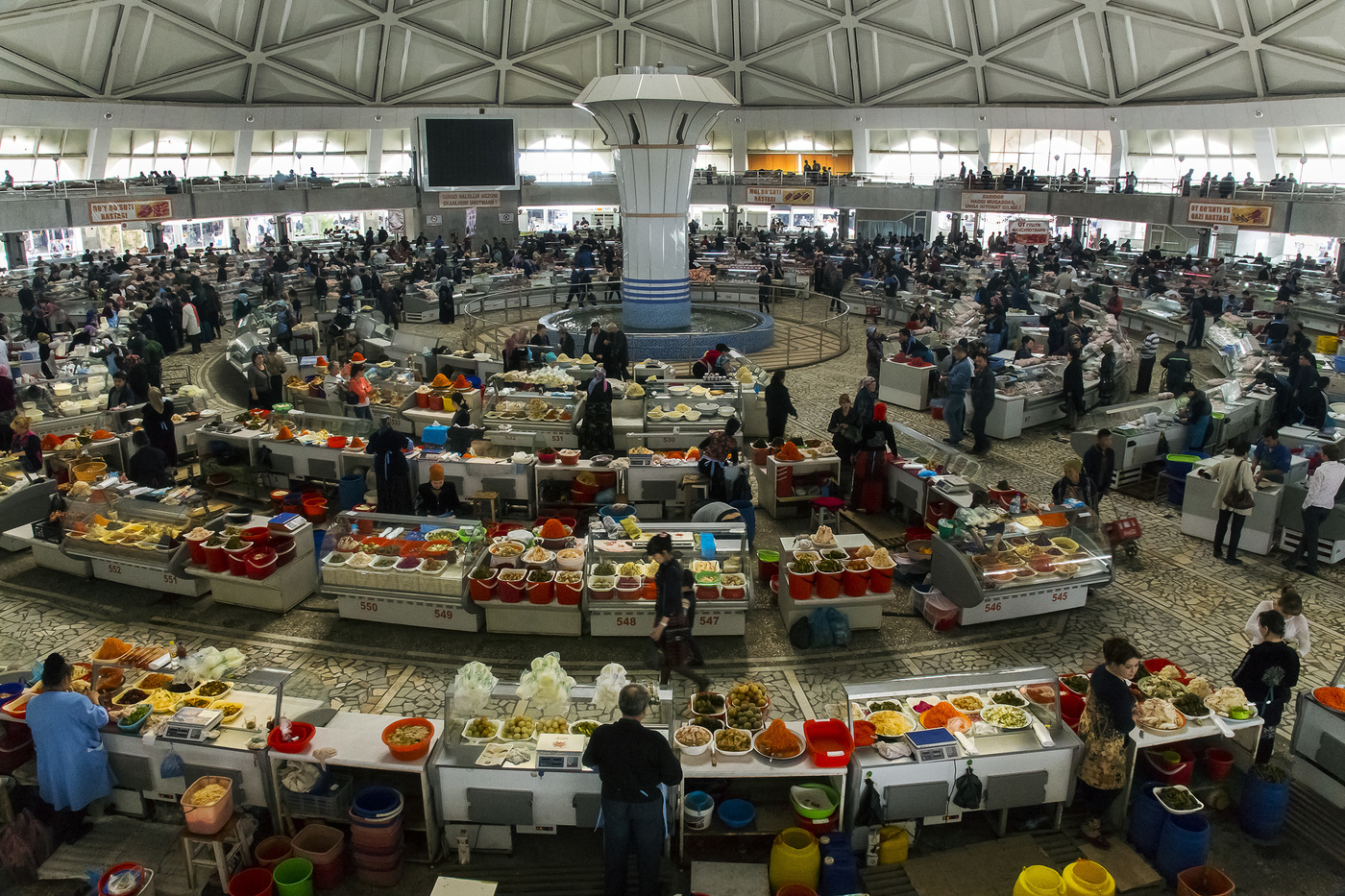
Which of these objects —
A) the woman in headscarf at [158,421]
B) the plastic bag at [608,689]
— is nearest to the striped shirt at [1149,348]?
the plastic bag at [608,689]

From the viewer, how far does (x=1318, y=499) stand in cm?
1038

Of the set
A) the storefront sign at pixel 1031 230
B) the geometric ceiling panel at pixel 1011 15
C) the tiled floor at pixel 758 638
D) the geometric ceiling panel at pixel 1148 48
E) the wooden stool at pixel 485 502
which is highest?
the geometric ceiling panel at pixel 1011 15

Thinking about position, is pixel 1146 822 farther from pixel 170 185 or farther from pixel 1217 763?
pixel 170 185

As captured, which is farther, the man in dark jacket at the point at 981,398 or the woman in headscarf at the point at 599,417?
the man in dark jacket at the point at 981,398

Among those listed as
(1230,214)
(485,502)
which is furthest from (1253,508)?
(1230,214)

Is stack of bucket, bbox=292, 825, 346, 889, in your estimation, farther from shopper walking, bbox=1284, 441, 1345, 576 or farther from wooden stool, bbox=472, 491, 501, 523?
shopper walking, bbox=1284, 441, 1345, 576

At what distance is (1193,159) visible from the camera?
122ft

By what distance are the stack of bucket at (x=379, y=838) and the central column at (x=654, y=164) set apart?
16.6 metres

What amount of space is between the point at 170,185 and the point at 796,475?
91.3ft

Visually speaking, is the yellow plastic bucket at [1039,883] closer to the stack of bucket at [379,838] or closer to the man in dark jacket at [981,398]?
the stack of bucket at [379,838]

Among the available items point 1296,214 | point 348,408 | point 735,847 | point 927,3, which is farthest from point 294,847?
point 927,3

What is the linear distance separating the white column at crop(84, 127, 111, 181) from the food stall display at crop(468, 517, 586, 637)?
34.2 metres

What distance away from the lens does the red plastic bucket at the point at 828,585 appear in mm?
9344

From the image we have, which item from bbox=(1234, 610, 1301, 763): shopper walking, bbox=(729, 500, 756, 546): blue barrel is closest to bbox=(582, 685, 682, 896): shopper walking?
bbox=(1234, 610, 1301, 763): shopper walking
